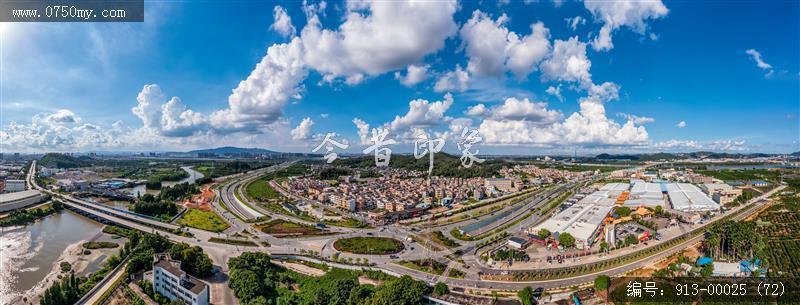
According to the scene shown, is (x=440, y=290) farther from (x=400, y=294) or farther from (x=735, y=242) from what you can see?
(x=735, y=242)

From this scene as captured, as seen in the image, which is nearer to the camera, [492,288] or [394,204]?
[492,288]

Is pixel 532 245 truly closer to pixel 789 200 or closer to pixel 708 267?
pixel 708 267

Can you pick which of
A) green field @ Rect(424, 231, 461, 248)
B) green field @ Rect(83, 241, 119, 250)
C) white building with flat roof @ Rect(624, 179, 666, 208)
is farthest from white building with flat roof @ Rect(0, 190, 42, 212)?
white building with flat roof @ Rect(624, 179, 666, 208)

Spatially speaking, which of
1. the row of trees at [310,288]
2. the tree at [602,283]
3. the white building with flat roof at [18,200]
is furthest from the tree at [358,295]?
the white building with flat roof at [18,200]

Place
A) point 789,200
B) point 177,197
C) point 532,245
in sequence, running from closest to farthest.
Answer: point 532,245, point 789,200, point 177,197

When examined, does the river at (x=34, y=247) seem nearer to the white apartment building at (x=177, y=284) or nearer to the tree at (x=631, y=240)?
the white apartment building at (x=177, y=284)

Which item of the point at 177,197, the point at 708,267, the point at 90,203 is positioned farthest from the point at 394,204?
the point at 90,203

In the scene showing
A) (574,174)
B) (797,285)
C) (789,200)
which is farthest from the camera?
(574,174)
